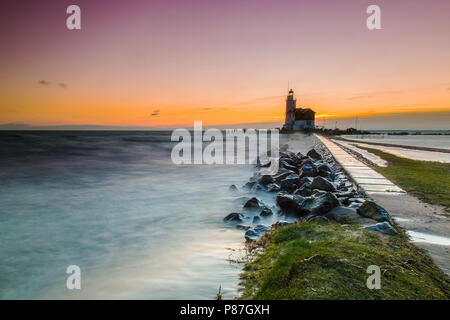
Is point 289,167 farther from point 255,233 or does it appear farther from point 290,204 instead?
point 255,233

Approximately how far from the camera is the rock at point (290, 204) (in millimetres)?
6490

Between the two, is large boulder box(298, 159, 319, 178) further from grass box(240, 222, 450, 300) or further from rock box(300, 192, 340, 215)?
grass box(240, 222, 450, 300)

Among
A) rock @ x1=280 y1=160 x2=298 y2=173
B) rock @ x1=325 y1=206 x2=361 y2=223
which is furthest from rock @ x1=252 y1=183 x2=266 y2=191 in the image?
rock @ x1=325 y1=206 x2=361 y2=223

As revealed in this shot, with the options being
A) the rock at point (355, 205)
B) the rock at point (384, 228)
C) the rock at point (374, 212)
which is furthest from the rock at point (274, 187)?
the rock at point (384, 228)

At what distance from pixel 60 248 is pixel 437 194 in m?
9.27

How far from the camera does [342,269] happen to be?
10.0 ft

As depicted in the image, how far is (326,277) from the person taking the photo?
114 inches

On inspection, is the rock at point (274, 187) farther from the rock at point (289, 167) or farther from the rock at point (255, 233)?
the rock at point (255, 233)

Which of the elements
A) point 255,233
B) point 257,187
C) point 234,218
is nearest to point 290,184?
point 257,187

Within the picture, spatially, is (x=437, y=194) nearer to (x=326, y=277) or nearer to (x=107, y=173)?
(x=326, y=277)

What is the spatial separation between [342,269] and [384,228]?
1.75 metres

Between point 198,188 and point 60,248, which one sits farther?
point 198,188

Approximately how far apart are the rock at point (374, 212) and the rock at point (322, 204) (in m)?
0.54
